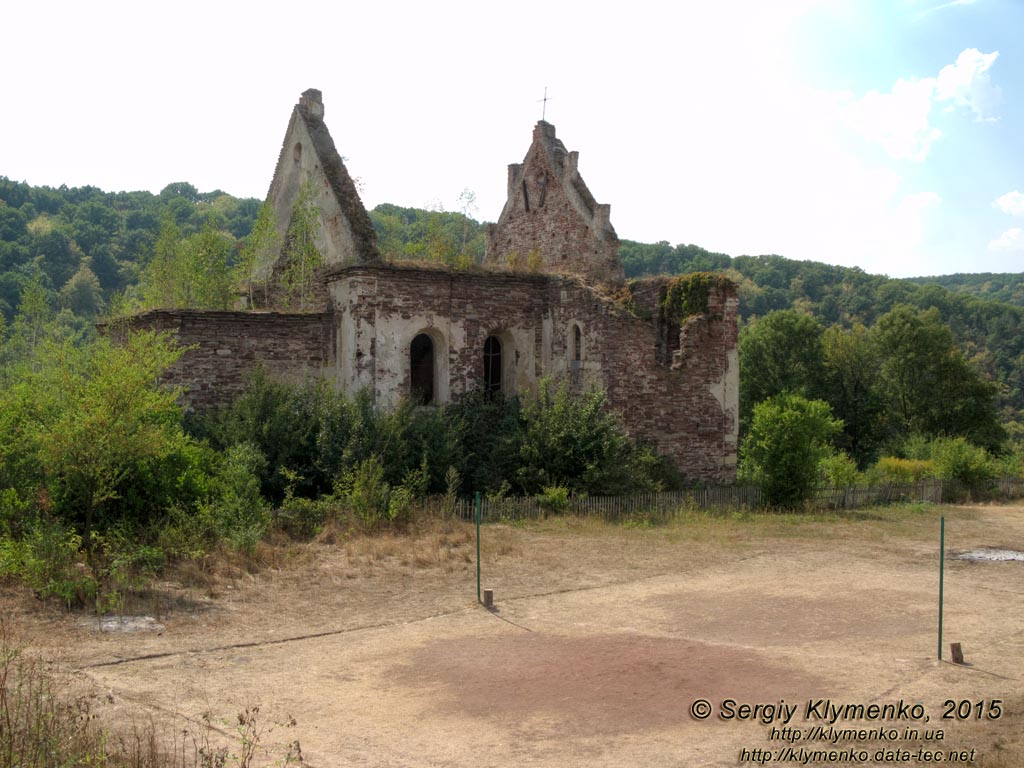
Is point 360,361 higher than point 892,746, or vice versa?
point 360,361

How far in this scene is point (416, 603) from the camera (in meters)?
13.0

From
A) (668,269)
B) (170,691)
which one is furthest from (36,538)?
(668,269)

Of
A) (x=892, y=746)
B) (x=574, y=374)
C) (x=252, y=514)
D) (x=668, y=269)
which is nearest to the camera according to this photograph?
(x=892, y=746)

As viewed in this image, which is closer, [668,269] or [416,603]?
[416,603]

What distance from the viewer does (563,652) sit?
10.5 meters

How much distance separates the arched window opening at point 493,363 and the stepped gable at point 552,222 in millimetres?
2184

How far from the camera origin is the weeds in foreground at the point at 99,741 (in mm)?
6676

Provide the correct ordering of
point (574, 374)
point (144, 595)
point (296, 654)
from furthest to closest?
point (574, 374) → point (144, 595) → point (296, 654)

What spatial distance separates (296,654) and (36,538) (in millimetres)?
4527

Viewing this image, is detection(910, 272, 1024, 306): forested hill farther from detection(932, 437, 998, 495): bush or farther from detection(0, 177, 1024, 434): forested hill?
detection(932, 437, 998, 495): bush

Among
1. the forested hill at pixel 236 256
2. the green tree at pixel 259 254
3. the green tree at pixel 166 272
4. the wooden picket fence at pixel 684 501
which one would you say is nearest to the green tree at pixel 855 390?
the forested hill at pixel 236 256

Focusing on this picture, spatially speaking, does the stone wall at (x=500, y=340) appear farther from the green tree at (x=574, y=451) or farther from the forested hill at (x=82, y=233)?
the forested hill at (x=82, y=233)

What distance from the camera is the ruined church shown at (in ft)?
69.1

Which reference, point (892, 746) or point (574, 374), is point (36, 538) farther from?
point (574, 374)
